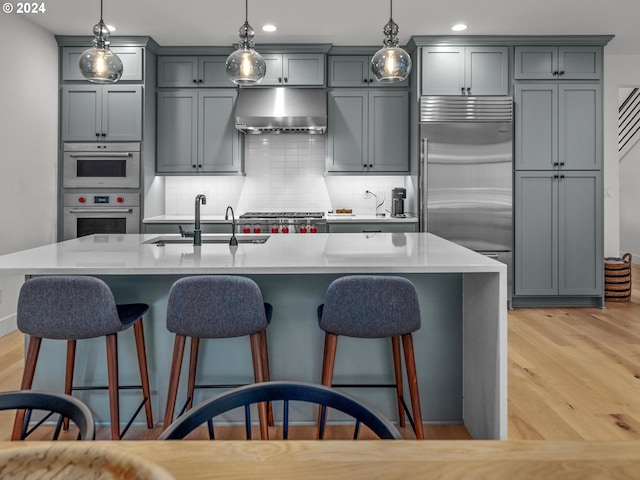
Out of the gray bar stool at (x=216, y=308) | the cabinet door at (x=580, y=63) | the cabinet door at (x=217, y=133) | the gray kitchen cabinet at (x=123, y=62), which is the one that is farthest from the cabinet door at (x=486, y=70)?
the gray bar stool at (x=216, y=308)

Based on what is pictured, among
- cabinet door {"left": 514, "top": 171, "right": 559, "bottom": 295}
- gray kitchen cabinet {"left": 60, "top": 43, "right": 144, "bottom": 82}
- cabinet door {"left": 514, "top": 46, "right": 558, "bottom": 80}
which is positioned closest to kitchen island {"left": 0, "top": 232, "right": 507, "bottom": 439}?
cabinet door {"left": 514, "top": 171, "right": 559, "bottom": 295}

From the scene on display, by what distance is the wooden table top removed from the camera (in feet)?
2.41

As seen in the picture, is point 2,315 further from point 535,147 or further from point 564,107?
point 564,107

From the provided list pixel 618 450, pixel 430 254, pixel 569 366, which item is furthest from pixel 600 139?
pixel 618 450

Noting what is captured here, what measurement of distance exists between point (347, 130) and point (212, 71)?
4.85 ft

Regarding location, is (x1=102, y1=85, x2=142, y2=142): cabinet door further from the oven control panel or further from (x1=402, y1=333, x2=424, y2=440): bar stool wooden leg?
(x1=402, y1=333, x2=424, y2=440): bar stool wooden leg

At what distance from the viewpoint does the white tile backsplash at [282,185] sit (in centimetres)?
572

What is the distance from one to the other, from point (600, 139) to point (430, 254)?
3.62m

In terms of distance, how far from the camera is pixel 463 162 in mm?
4984

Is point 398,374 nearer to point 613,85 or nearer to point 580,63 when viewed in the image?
point 580,63

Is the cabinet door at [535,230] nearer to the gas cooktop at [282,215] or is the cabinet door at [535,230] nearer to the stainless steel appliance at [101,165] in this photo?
the gas cooktop at [282,215]

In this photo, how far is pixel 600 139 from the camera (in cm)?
512

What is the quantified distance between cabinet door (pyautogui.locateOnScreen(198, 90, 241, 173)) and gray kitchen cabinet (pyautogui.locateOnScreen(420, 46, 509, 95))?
1.92m

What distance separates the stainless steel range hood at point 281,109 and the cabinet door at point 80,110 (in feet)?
4.37
